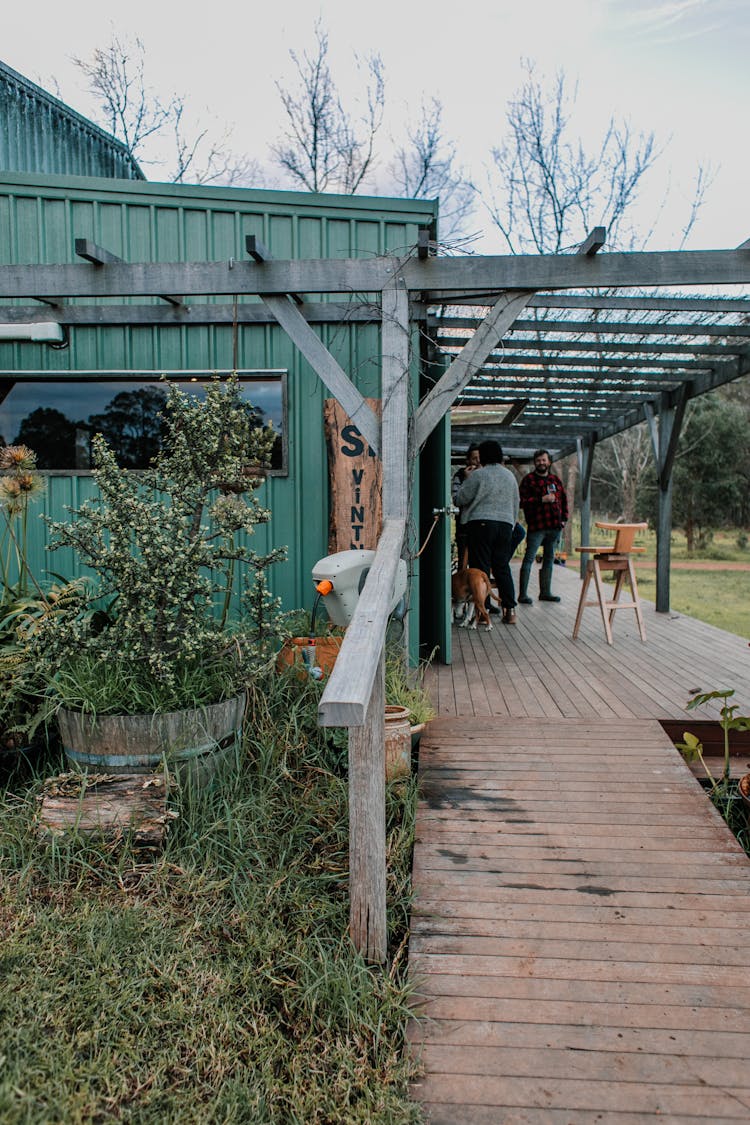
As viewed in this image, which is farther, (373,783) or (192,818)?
(192,818)

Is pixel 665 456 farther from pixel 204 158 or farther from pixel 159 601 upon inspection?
pixel 204 158

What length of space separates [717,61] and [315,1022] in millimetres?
18310

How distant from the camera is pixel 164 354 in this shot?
5.41 meters

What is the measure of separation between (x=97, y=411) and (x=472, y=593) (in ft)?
11.7

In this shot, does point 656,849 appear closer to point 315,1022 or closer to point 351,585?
point 315,1022

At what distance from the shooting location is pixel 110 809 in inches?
118

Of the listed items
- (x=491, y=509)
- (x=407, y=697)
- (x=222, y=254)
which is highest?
(x=222, y=254)

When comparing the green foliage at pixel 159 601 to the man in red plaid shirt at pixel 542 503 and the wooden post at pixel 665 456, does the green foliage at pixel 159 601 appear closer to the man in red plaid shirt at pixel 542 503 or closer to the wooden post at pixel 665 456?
the man in red plaid shirt at pixel 542 503

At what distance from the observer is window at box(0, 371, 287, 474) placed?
5.41 metres

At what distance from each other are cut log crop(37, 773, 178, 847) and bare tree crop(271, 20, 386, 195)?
50.0ft

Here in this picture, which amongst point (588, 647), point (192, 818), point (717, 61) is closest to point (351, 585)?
point (192, 818)

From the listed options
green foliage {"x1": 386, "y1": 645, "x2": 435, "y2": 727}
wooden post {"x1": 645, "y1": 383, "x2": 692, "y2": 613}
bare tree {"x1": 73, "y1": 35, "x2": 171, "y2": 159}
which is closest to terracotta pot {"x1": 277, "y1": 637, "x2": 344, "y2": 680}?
green foliage {"x1": 386, "y1": 645, "x2": 435, "y2": 727}

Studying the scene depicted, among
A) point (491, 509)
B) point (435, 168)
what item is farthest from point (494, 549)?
point (435, 168)

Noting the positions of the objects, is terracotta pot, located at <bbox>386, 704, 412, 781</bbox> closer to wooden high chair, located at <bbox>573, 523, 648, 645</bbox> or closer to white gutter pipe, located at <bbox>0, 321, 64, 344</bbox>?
wooden high chair, located at <bbox>573, 523, 648, 645</bbox>
